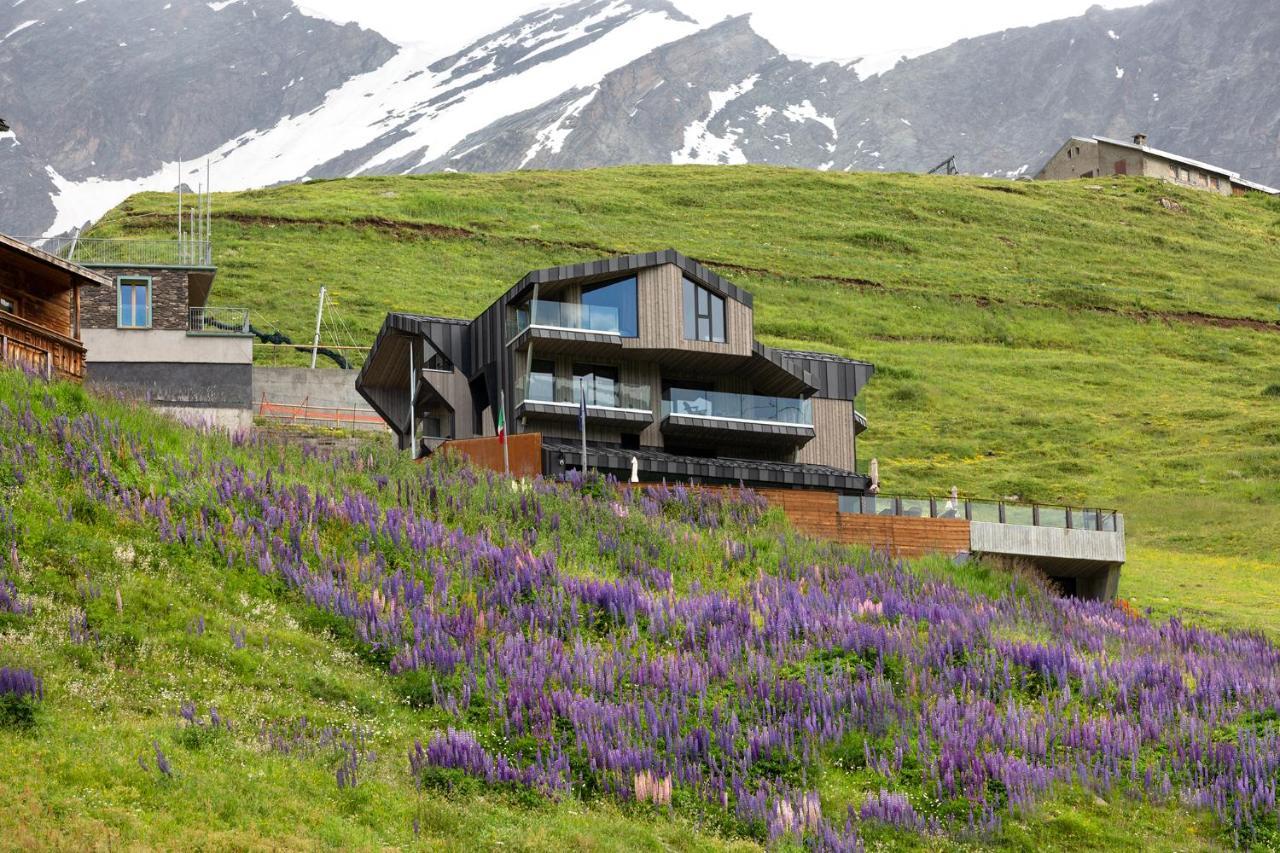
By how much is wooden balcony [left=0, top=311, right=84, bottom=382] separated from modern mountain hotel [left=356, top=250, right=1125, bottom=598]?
12206 millimetres

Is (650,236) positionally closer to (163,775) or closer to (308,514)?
(308,514)

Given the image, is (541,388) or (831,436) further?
(831,436)

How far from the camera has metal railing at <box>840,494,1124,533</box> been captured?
44194 mm

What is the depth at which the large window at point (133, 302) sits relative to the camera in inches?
2448

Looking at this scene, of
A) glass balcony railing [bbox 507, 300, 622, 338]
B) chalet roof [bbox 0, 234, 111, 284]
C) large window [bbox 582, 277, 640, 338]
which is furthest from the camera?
large window [bbox 582, 277, 640, 338]

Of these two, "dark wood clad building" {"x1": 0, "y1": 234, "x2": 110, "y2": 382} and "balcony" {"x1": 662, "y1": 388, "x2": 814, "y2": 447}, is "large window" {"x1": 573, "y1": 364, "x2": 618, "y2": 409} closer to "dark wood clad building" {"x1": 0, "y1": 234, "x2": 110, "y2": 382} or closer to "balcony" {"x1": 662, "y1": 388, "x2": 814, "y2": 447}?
"balcony" {"x1": 662, "y1": 388, "x2": 814, "y2": 447}

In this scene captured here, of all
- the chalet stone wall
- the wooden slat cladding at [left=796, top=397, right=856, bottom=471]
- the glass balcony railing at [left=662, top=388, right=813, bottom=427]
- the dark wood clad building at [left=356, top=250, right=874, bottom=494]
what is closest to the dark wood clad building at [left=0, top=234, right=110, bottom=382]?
the dark wood clad building at [left=356, top=250, right=874, bottom=494]

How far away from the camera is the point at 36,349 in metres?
37.3

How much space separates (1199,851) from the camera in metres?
22.2

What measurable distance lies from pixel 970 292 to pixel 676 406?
72.0m

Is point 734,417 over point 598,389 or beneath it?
beneath

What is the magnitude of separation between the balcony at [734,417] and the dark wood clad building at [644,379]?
1.8 inches

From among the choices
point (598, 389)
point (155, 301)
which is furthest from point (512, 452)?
point (155, 301)

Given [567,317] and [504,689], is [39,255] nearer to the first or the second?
[567,317]
